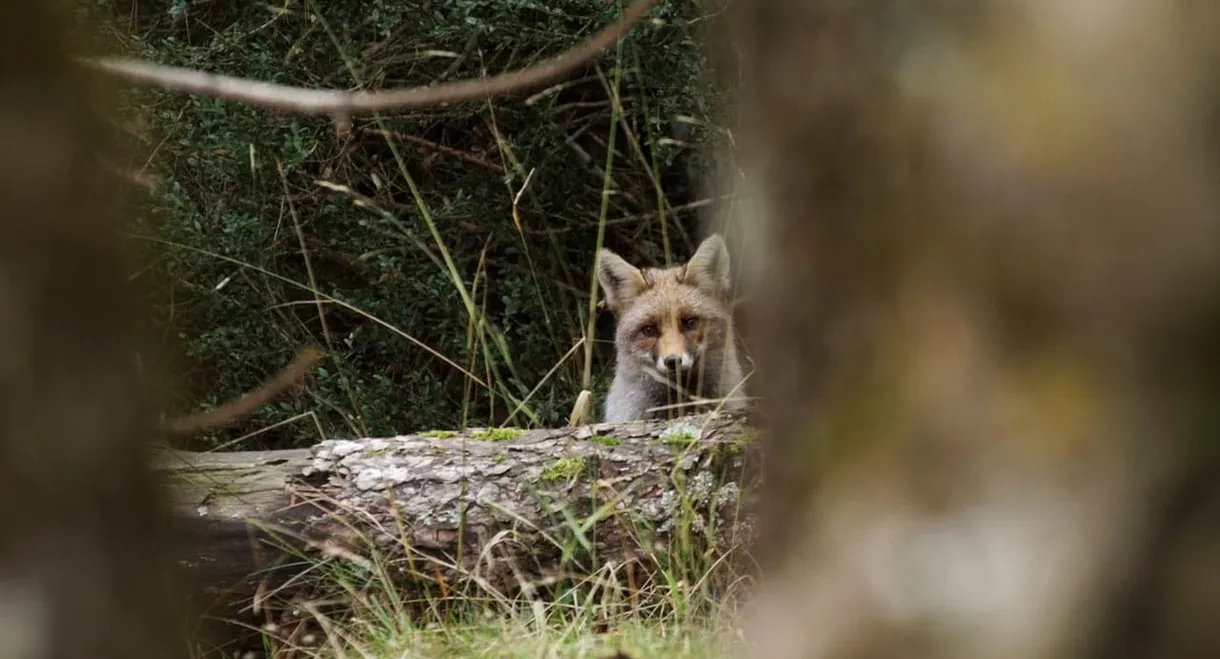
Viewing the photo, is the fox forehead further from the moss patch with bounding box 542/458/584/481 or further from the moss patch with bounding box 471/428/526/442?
the moss patch with bounding box 542/458/584/481

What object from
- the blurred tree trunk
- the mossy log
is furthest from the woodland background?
the blurred tree trunk

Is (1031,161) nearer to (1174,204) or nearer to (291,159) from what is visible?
(1174,204)

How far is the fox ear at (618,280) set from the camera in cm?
490

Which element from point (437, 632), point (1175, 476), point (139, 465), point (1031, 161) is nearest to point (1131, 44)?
point (1031, 161)

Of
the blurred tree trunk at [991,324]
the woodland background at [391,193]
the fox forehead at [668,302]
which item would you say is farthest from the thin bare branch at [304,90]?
the woodland background at [391,193]

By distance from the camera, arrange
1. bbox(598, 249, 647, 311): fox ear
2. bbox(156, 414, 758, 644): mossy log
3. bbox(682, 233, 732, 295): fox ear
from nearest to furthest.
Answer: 1. bbox(156, 414, 758, 644): mossy log
2. bbox(682, 233, 732, 295): fox ear
3. bbox(598, 249, 647, 311): fox ear

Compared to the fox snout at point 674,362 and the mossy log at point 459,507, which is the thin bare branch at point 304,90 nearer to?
the mossy log at point 459,507

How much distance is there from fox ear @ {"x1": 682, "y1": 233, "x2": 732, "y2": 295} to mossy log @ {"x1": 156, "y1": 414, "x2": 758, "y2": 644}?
1.54 m

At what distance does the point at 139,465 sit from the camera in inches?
33.5

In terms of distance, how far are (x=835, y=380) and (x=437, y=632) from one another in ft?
6.92

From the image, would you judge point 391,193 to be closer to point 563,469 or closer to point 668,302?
point 668,302

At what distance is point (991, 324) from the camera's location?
2.10 ft

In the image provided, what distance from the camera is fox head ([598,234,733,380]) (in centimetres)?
459

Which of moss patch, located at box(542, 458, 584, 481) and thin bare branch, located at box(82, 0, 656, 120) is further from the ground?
thin bare branch, located at box(82, 0, 656, 120)
